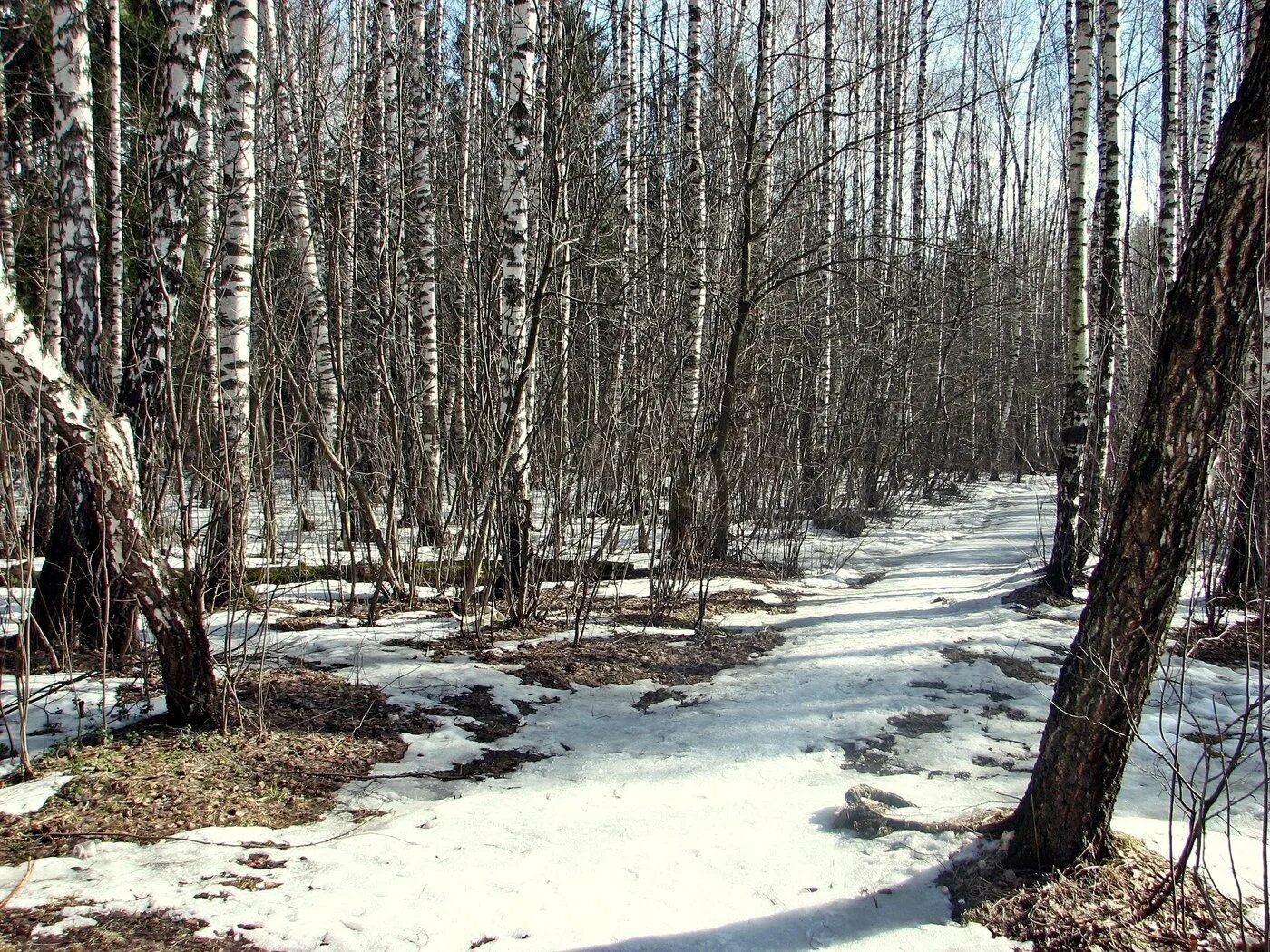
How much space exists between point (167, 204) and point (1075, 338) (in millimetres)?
6953

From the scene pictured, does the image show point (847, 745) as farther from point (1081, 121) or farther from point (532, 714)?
point (1081, 121)

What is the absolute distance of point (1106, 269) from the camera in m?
6.76

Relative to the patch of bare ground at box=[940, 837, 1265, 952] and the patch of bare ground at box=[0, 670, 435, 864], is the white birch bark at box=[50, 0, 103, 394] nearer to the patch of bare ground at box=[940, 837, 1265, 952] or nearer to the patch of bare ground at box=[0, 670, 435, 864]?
the patch of bare ground at box=[0, 670, 435, 864]

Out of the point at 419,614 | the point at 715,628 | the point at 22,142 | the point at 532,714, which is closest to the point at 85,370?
the point at 419,614

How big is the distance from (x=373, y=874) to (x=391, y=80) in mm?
9832

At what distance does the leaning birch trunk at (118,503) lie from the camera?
283 cm

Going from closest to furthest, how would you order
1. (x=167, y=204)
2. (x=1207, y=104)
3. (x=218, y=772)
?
(x=218, y=772)
(x=167, y=204)
(x=1207, y=104)

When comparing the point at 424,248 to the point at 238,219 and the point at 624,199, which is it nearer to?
the point at 624,199

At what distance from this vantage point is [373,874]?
274cm

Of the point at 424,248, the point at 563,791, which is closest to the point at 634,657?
the point at 563,791

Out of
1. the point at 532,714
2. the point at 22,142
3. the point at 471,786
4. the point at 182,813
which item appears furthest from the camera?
the point at 22,142

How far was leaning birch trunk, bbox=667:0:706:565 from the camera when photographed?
20.6ft

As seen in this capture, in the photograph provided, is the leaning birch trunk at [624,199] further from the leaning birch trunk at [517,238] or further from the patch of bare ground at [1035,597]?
the patch of bare ground at [1035,597]

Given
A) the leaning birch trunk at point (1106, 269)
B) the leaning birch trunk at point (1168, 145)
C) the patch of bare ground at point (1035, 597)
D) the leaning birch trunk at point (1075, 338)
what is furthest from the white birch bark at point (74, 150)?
the leaning birch trunk at point (1168, 145)
